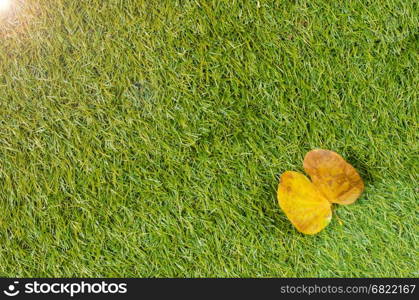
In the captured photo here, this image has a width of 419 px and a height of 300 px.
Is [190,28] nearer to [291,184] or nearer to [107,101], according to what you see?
[107,101]

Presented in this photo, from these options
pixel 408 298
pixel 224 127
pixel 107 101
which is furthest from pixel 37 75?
pixel 408 298

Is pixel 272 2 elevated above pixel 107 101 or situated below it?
above

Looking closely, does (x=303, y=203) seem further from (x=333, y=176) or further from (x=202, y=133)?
(x=202, y=133)
